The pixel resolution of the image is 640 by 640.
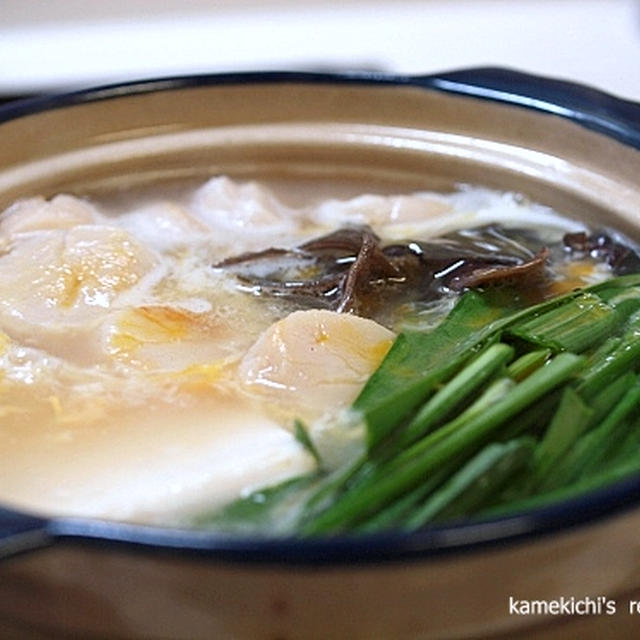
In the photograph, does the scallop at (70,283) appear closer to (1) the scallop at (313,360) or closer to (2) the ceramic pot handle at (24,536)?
(1) the scallop at (313,360)

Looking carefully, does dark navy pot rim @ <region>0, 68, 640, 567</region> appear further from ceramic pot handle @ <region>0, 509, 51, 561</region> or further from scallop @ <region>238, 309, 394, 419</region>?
scallop @ <region>238, 309, 394, 419</region>

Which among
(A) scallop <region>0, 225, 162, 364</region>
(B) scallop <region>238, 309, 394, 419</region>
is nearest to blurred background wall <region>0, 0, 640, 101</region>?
(A) scallop <region>0, 225, 162, 364</region>

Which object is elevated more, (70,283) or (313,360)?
(70,283)

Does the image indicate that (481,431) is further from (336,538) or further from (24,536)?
(24,536)

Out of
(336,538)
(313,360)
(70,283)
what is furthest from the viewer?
(70,283)

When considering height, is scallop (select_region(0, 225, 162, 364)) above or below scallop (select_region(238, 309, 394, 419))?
above

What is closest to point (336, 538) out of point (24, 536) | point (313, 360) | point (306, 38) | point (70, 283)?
point (24, 536)

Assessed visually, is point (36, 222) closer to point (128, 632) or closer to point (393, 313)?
point (393, 313)

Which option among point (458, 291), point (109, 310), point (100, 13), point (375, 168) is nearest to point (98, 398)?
point (109, 310)
